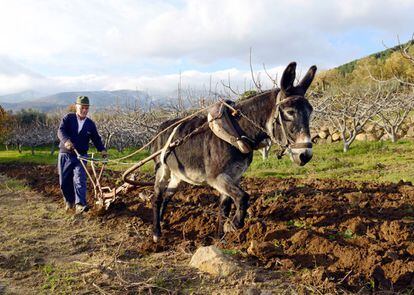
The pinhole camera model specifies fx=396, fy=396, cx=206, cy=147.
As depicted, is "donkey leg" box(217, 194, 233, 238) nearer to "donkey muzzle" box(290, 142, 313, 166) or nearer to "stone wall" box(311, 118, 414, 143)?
"donkey muzzle" box(290, 142, 313, 166)

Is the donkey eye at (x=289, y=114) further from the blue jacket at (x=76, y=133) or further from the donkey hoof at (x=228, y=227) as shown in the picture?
the blue jacket at (x=76, y=133)

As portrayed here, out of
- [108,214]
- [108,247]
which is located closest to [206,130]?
[108,247]

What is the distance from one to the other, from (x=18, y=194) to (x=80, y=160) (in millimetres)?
4604

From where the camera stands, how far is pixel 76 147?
7.02 m

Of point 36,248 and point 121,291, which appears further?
point 36,248

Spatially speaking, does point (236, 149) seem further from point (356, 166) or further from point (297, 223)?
point (356, 166)

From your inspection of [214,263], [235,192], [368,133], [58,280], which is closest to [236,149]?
[235,192]

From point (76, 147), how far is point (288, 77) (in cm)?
446

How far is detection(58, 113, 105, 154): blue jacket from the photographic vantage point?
6.79 meters

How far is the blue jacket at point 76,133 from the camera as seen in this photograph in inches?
267

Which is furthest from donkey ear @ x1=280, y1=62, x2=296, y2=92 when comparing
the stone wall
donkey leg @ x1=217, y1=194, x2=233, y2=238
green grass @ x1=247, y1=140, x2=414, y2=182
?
the stone wall

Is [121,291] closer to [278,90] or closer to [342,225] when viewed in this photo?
[278,90]

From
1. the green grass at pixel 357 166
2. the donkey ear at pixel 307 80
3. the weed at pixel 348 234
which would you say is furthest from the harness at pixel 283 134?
the green grass at pixel 357 166

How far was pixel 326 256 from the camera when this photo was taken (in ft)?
12.6
